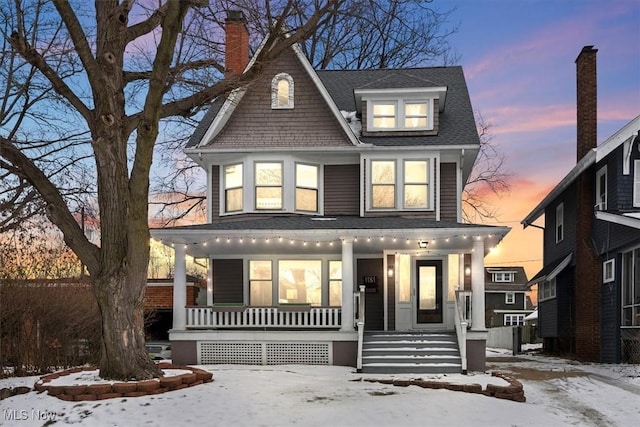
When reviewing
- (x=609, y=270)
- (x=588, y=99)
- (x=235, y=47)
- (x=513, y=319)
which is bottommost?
(x=513, y=319)

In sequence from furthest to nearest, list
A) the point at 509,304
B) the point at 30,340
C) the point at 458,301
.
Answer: the point at 509,304
the point at 458,301
the point at 30,340

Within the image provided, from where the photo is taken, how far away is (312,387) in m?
11.2

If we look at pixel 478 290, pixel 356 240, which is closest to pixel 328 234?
pixel 356 240

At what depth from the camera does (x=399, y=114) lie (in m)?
18.6

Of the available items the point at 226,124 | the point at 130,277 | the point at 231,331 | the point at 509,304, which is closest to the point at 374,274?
the point at 231,331

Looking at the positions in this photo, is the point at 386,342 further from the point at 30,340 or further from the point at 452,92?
the point at 452,92

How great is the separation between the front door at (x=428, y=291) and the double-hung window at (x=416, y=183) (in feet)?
5.46

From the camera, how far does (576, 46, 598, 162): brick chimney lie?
2120 centimetres

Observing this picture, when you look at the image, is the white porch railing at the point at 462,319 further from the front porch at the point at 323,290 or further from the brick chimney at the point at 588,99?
the brick chimney at the point at 588,99

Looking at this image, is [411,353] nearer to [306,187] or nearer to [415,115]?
[306,187]

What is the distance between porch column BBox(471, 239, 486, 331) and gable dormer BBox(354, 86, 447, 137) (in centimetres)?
430

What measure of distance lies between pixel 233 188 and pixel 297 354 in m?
5.24

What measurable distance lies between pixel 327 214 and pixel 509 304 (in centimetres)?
4060

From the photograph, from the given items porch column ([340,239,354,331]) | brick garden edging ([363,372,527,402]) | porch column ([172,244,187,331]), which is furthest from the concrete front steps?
porch column ([172,244,187,331])
